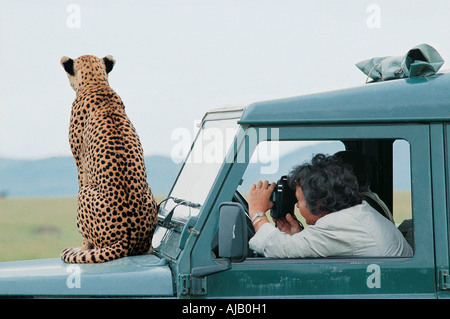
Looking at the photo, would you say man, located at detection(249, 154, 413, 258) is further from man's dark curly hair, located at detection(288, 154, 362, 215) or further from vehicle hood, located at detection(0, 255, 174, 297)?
vehicle hood, located at detection(0, 255, 174, 297)

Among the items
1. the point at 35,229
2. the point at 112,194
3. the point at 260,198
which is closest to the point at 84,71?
the point at 112,194

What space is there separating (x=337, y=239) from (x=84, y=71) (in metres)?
1.97

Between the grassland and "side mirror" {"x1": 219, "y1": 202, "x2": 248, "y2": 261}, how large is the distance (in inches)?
655

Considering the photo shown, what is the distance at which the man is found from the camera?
3424 millimetres

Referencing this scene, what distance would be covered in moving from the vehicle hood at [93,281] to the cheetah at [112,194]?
30cm

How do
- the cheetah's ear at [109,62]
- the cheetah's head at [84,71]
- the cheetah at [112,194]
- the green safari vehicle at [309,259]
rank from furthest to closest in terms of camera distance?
the cheetah's ear at [109,62] < the cheetah's head at [84,71] < the cheetah at [112,194] < the green safari vehicle at [309,259]

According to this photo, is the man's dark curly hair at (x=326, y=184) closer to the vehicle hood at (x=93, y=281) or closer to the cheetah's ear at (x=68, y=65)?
the vehicle hood at (x=93, y=281)

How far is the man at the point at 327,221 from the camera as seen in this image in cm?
342

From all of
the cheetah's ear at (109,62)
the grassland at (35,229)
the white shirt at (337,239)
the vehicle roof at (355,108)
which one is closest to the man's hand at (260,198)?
the white shirt at (337,239)

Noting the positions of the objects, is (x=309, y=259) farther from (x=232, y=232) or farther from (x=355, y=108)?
(x=355, y=108)

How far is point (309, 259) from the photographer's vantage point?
3373 mm

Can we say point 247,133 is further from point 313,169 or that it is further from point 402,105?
point 402,105

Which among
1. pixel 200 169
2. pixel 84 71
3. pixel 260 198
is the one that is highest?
pixel 84 71
